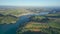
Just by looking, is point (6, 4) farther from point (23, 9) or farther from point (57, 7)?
point (57, 7)

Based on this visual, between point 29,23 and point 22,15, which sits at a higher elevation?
point 22,15

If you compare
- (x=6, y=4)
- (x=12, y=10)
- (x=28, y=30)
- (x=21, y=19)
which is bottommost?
(x=28, y=30)

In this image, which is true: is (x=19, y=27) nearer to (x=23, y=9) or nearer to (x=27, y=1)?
(x=23, y=9)

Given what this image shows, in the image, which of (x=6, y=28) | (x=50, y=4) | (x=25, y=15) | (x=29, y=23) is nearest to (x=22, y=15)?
(x=25, y=15)

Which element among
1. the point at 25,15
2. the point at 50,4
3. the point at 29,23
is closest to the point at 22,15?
the point at 25,15

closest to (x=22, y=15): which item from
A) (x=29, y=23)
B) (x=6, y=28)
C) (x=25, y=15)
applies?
(x=25, y=15)

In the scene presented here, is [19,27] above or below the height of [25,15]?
below

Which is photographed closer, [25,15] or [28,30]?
[28,30]
